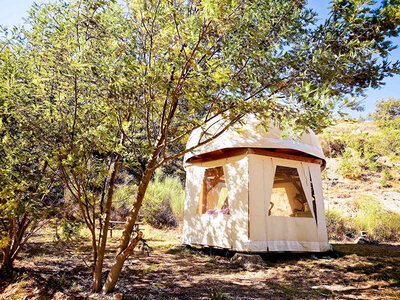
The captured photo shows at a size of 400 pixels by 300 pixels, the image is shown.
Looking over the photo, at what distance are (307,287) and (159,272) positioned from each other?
1.97 meters

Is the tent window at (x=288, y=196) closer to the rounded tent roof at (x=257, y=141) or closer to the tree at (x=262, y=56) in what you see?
the rounded tent roof at (x=257, y=141)

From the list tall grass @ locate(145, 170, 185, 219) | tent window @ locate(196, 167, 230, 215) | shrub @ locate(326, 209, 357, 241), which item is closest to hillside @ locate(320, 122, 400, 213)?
shrub @ locate(326, 209, 357, 241)

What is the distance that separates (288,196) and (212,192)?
165cm

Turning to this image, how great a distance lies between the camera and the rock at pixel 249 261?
3.87 meters

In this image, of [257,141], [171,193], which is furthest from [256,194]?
[171,193]

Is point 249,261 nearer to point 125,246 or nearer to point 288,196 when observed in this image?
point 288,196

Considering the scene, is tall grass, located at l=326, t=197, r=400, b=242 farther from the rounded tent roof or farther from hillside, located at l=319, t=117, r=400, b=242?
the rounded tent roof

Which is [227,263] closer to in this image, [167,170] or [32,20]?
[32,20]

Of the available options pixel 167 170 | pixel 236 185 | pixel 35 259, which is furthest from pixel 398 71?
pixel 167 170

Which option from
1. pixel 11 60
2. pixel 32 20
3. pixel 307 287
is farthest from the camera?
pixel 307 287

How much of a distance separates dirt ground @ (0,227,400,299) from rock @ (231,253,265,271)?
18 millimetres

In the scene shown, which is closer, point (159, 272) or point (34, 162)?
point (34, 162)

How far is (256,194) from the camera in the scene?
14.4 feet

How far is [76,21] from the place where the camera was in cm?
189
